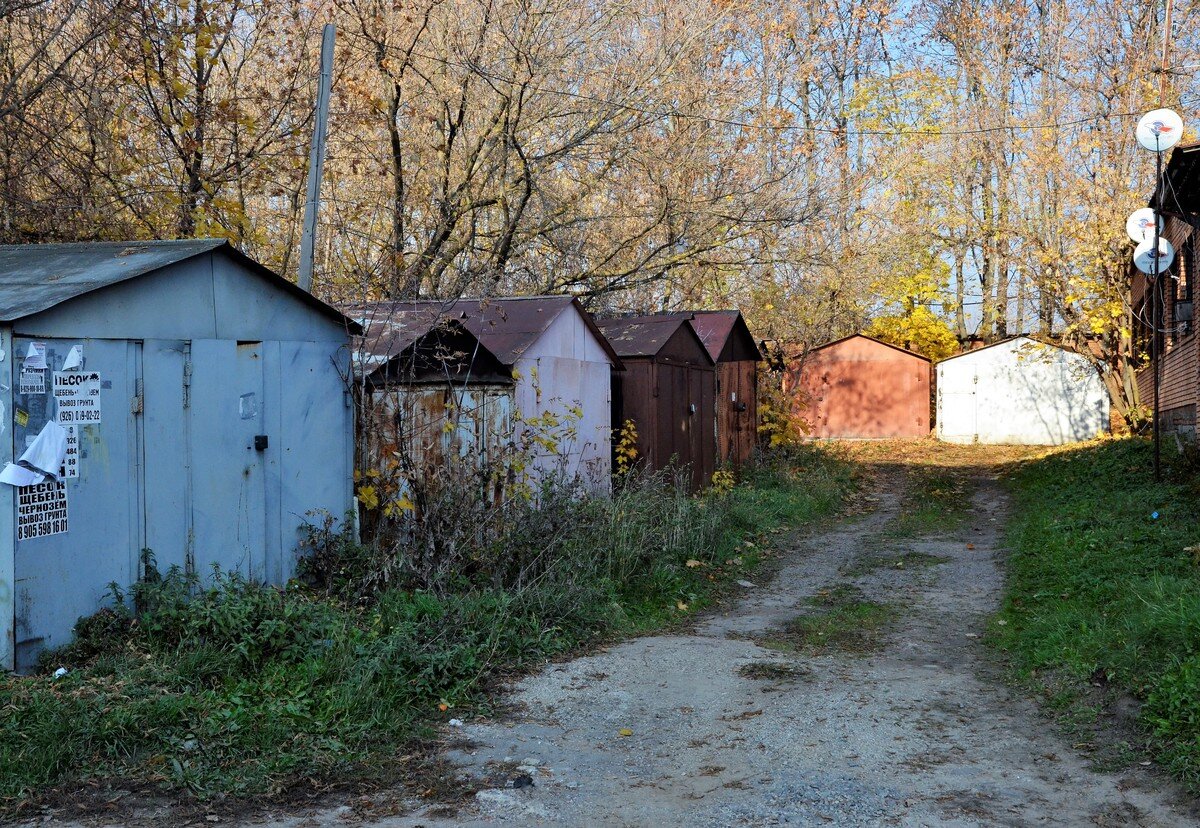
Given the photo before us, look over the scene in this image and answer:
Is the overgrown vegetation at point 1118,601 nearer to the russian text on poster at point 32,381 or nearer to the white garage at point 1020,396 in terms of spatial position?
the russian text on poster at point 32,381

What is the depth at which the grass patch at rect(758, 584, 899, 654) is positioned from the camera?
24.7 feet

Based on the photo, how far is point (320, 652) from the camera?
6012 millimetres

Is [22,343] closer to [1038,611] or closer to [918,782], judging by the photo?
[918,782]

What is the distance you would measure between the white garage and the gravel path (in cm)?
2007

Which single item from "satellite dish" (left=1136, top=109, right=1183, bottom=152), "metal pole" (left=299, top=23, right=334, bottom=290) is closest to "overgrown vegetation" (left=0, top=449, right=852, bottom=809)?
"metal pole" (left=299, top=23, right=334, bottom=290)

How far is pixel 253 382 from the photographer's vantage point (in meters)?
7.40

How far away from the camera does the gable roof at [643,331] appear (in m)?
14.1

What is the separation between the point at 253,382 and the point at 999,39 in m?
30.8

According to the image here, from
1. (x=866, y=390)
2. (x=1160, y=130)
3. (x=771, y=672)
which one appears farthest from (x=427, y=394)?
(x=866, y=390)

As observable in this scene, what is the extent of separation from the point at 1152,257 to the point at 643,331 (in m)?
7.28

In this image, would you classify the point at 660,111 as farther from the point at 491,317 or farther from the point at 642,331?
the point at 491,317

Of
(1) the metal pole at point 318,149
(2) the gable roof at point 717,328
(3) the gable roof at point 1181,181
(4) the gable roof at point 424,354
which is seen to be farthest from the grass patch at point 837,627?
(2) the gable roof at point 717,328

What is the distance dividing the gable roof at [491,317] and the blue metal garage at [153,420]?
1.68 m

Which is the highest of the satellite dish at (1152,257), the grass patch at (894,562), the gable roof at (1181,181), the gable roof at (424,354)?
the gable roof at (1181,181)
